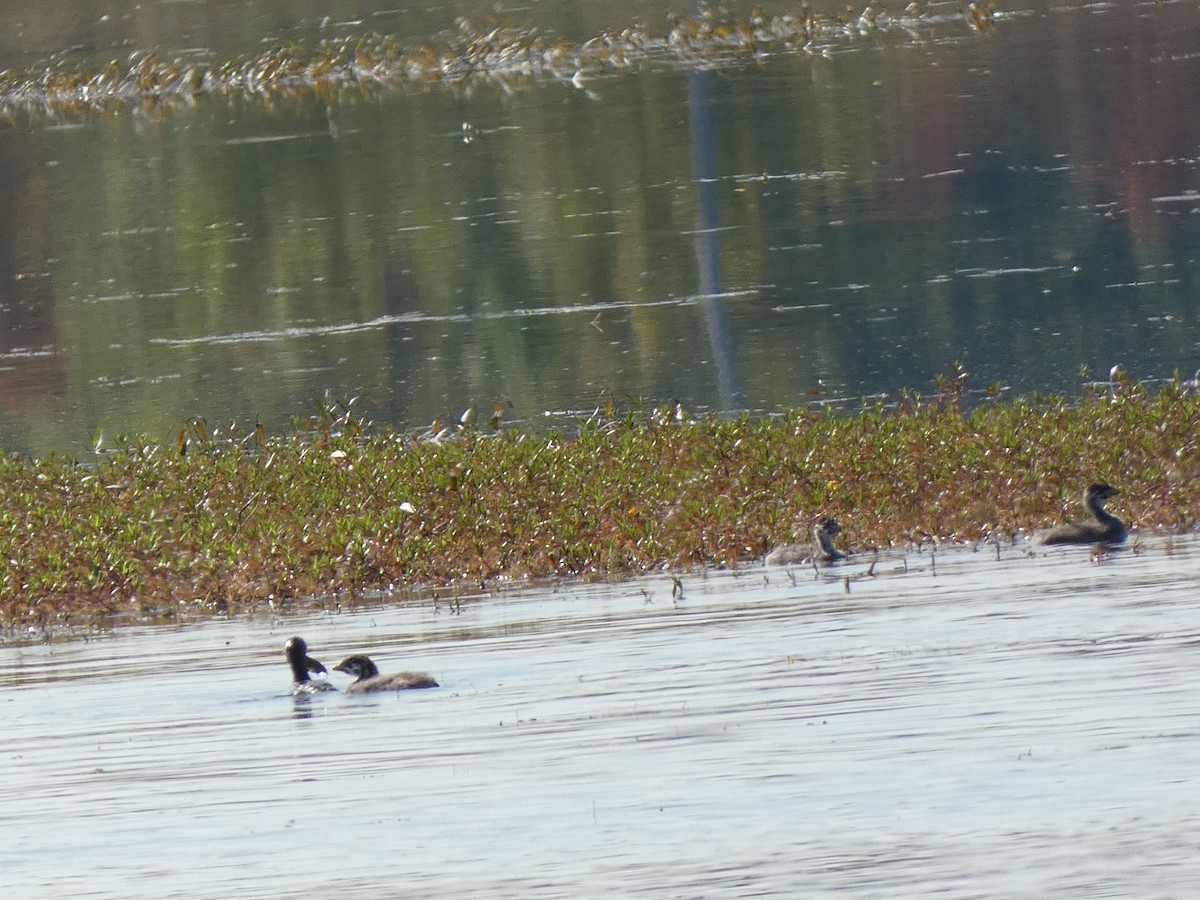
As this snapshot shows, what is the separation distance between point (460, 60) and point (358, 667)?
45836 millimetres

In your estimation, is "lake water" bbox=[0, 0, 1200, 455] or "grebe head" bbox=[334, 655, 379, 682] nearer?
"grebe head" bbox=[334, 655, 379, 682]

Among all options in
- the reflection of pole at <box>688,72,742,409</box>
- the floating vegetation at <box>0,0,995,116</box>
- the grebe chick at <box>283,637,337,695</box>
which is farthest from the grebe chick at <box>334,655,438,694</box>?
the floating vegetation at <box>0,0,995,116</box>

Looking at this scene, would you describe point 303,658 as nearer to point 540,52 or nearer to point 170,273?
point 170,273

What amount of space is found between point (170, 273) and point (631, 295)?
27.1 ft

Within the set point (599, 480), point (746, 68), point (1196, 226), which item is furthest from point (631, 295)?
point (746, 68)

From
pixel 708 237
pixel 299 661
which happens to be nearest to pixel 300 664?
pixel 299 661

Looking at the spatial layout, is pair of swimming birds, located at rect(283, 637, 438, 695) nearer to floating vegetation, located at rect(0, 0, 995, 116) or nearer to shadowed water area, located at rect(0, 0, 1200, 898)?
shadowed water area, located at rect(0, 0, 1200, 898)

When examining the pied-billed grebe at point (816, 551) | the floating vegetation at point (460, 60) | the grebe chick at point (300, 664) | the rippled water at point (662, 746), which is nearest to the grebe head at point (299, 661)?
the grebe chick at point (300, 664)

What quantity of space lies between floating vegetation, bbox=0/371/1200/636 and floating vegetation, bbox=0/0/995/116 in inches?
1486

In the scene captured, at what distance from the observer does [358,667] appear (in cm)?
1296

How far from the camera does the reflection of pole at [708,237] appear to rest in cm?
2641

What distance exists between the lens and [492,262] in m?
35.8

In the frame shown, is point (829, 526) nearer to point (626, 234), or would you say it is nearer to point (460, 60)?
point (626, 234)

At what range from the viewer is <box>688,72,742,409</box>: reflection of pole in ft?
86.6
